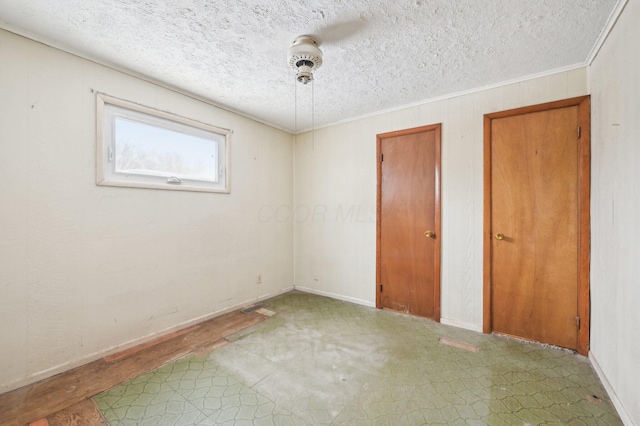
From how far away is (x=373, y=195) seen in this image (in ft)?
10.8

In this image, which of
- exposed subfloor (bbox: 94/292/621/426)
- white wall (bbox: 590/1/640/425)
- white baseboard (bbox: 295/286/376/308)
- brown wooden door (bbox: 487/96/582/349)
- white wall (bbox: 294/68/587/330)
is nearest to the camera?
white wall (bbox: 590/1/640/425)

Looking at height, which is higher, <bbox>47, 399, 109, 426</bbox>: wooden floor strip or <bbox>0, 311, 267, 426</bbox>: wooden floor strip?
<bbox>0, 311, 267, 426</bbox>: wooden floor strip

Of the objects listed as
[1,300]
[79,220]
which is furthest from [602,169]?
[1,300]

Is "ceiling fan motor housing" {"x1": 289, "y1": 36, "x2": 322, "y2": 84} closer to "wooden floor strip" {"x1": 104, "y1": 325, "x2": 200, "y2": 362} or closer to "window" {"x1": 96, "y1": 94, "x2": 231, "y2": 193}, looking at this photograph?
"window" {"x1": 96, "y1": 94, "x2": 231, "y2": 193}

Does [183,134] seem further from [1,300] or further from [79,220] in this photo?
[1,300]

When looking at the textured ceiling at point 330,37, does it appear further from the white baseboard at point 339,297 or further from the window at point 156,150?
the white baseboard at point 339,297

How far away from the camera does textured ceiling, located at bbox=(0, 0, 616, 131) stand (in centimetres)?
156

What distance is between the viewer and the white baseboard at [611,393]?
1436mm

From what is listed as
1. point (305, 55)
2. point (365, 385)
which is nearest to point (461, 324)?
point (365, 385)

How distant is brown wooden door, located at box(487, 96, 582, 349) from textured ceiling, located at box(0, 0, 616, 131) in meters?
0.55

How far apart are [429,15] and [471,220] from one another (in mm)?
1831

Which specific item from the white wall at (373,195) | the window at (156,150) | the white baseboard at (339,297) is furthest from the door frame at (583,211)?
the window at (156,150)

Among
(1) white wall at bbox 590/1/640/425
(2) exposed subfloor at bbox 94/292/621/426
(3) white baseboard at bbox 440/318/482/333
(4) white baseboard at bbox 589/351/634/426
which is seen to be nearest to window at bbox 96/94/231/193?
(2) exposed subfloor at bbox 94/292/621/426

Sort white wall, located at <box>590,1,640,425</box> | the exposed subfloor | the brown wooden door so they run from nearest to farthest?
white wall, located at <box>590,1,640,425</box> < the exposed subfloor < the brown wooden door
